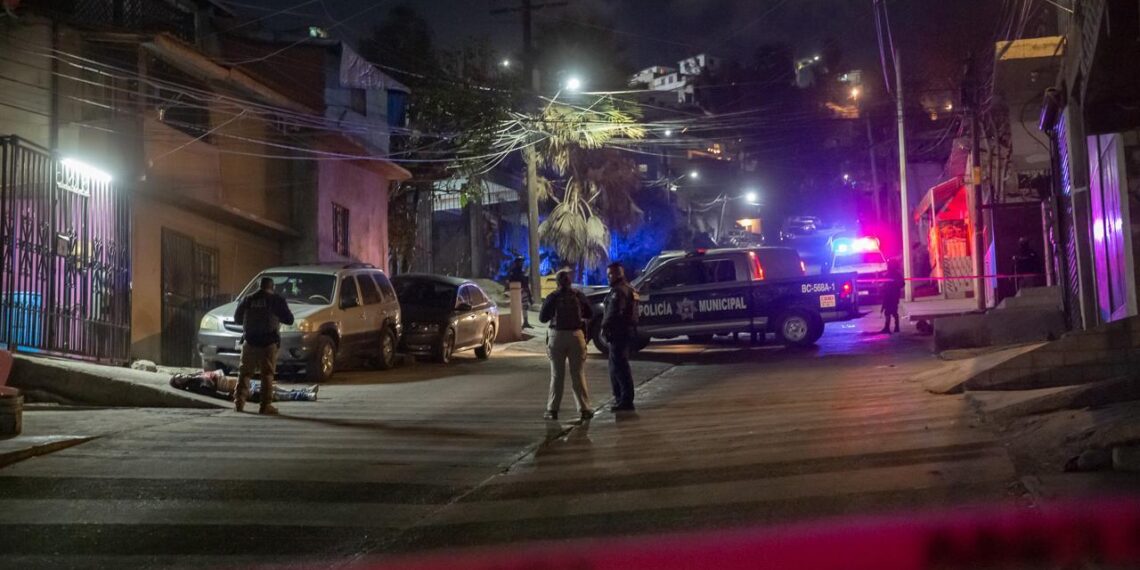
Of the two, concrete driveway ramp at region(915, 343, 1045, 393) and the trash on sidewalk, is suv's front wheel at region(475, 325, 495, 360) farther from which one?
concrete driveway ramp at region(915, 343, 1045, 393)

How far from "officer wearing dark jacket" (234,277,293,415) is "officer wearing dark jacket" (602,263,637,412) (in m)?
4.00

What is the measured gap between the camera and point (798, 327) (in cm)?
Answer: 1961

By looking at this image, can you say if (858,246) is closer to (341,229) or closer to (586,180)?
(586,180)

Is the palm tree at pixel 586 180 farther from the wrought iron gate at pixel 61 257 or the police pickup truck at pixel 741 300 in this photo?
the wrought iron gate at pixel 61 257

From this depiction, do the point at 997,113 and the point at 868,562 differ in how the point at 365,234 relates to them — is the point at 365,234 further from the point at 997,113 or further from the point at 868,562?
the point at 868,562

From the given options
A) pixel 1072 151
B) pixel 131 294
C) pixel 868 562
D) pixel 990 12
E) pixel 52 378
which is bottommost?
pixel 868 562

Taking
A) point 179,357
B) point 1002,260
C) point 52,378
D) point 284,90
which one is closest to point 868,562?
point 52,378

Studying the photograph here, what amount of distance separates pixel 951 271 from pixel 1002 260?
12.6 m

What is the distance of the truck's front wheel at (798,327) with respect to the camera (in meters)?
19.5

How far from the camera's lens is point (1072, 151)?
47.8 feet

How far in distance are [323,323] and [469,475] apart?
27.6ft

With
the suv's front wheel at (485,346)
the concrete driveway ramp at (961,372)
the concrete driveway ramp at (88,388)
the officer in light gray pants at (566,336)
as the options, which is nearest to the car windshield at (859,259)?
the suv's front wheel at (485,346)

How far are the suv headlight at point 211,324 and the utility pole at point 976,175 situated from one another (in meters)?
16.4

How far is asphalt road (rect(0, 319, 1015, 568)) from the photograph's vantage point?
6145 mm
